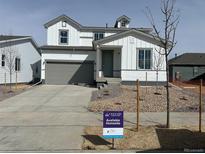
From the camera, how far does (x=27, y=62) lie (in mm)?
34312

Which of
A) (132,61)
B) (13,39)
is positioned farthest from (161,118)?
(13,39)

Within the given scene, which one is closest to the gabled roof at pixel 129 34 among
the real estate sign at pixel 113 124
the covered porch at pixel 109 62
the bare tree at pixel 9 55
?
the covered porch at pixel 109 62

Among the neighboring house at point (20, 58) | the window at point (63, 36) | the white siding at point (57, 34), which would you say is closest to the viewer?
the neighboring house at point (20, 58)

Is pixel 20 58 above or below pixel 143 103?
above

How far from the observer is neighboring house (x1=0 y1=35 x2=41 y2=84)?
1151 inches

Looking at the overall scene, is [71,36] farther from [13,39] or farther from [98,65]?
[98,65]

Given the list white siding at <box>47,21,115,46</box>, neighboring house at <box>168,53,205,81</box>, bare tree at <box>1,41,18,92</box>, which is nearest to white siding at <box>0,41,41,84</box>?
bare tree at <box>1,41,18,92</box>

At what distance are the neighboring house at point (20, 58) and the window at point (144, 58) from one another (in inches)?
505

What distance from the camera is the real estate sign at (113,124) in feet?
26.8

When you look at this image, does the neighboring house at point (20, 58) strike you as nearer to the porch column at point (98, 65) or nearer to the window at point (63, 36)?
the window at point (63, 36)

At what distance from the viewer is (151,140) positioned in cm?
871

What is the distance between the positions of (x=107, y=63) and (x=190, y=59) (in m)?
25.7

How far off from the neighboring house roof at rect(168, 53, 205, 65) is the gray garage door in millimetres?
21968

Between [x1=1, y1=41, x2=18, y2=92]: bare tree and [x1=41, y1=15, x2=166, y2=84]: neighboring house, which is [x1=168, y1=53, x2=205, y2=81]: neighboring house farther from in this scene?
[x1=1, y1=41, x2=18, y2=92]: bare tree
